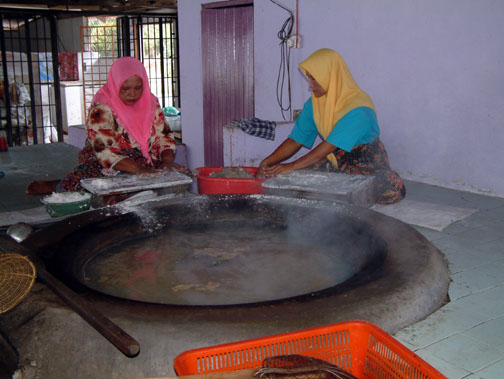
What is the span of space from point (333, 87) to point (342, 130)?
0.38m

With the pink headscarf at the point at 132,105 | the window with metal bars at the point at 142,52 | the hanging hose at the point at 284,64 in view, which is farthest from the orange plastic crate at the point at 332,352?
the window with metal bars at the point at 142,52

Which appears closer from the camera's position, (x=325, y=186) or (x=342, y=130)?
(x=325, y=186)

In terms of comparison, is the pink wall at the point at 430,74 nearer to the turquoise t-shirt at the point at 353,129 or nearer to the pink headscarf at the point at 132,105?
the turquoise t-shirt at the point at 353,129

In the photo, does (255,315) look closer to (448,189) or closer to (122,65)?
(122,65)

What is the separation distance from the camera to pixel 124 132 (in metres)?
4.24

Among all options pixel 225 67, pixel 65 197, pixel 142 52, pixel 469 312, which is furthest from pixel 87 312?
pixel 142 52

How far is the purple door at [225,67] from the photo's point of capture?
6594 millimetres

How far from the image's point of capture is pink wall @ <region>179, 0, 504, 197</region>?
13.5 ft

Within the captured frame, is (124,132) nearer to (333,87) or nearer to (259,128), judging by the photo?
(259,128)

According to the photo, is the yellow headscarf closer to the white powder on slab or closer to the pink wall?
the pink wall

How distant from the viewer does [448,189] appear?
4.49 meters

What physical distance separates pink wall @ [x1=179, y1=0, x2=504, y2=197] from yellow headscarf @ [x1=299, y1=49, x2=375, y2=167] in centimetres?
87

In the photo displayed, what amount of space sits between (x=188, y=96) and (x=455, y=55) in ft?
13.7

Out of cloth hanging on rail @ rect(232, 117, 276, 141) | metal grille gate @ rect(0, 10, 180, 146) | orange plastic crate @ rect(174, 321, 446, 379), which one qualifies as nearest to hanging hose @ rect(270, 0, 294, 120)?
cloth hanging on rail @ rect(232, 117, 276, 141)
